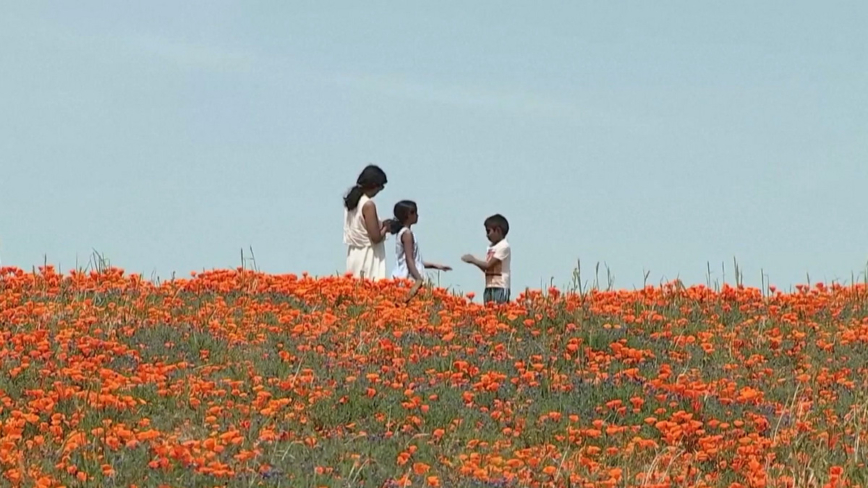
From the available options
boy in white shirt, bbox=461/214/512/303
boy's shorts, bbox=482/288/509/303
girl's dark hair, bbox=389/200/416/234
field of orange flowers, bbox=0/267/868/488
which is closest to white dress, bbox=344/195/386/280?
girl's dark hair, bbox=389/200/416/234

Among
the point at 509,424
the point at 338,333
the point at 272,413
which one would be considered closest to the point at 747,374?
the point at 509,424

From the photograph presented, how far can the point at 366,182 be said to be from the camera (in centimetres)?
1616

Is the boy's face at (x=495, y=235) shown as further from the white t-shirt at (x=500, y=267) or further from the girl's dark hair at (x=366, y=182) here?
the girl's dark hair at (x=366, y=182)

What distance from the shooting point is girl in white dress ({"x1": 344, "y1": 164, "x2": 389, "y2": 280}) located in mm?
16109

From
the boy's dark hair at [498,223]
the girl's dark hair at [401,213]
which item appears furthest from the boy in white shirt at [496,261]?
the girl's dark hair at [401,213]

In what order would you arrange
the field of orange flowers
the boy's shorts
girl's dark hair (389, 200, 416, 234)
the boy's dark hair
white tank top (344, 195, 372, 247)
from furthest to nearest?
1. girl's dark hair (389, 200, 416, 234)
2. the boy's dark hair
3. white tank top (344, 195, 372, 247)
4. the boy's shorts
5. the field of orange flowers

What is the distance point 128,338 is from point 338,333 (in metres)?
1.84

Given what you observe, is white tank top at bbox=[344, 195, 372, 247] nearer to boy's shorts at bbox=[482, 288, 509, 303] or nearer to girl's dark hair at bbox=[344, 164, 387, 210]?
girl's dark hair at bbox=[344, 164, 387, 210]

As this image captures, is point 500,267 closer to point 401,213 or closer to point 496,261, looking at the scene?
point 496,261

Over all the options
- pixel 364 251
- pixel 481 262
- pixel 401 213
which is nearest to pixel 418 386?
pixel 481 262

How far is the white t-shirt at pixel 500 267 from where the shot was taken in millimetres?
16156

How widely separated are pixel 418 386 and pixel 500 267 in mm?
6395

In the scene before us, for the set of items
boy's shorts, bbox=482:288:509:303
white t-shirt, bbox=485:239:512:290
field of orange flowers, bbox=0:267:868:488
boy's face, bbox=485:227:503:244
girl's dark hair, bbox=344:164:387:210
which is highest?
girl's dark hair, bbox=344:164:387:210

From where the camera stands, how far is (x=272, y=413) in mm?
8930
